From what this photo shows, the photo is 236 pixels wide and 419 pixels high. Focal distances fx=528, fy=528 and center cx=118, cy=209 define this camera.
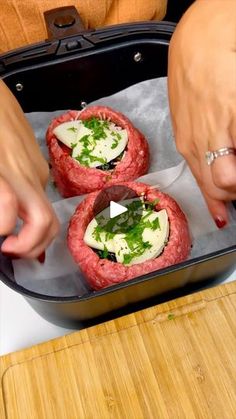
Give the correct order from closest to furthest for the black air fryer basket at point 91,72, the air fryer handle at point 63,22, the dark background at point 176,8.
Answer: the black air fryer basket at point 91,72 < the air fryer handle at point 63,22 < the dark background at point 176,8

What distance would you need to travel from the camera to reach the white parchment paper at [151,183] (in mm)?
778

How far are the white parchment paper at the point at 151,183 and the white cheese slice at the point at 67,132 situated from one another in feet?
0.22

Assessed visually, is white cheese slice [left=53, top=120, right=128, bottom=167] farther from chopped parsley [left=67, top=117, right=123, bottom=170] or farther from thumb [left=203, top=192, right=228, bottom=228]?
thumb [left=203, top=192, right=228, bottom=228]

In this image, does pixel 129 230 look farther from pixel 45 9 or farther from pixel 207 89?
pixel 45 9

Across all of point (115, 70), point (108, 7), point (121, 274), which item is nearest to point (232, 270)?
point (121, 274)

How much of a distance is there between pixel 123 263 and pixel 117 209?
0.08m

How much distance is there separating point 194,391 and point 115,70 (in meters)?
0.56

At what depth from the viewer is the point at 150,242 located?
2.48 feet

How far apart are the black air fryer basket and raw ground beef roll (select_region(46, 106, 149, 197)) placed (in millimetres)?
55

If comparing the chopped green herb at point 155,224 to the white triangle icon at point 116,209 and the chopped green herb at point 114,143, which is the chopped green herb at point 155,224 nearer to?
the white triangle icon at point 116,209

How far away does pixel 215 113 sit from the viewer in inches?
23.1

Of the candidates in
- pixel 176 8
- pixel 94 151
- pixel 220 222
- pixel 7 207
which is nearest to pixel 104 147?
pixel 94 151

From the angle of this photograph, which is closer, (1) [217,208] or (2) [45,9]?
(1) [217,208]

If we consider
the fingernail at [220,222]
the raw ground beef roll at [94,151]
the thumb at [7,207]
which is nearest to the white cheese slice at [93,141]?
the raw ground beef roll at [94,151]
